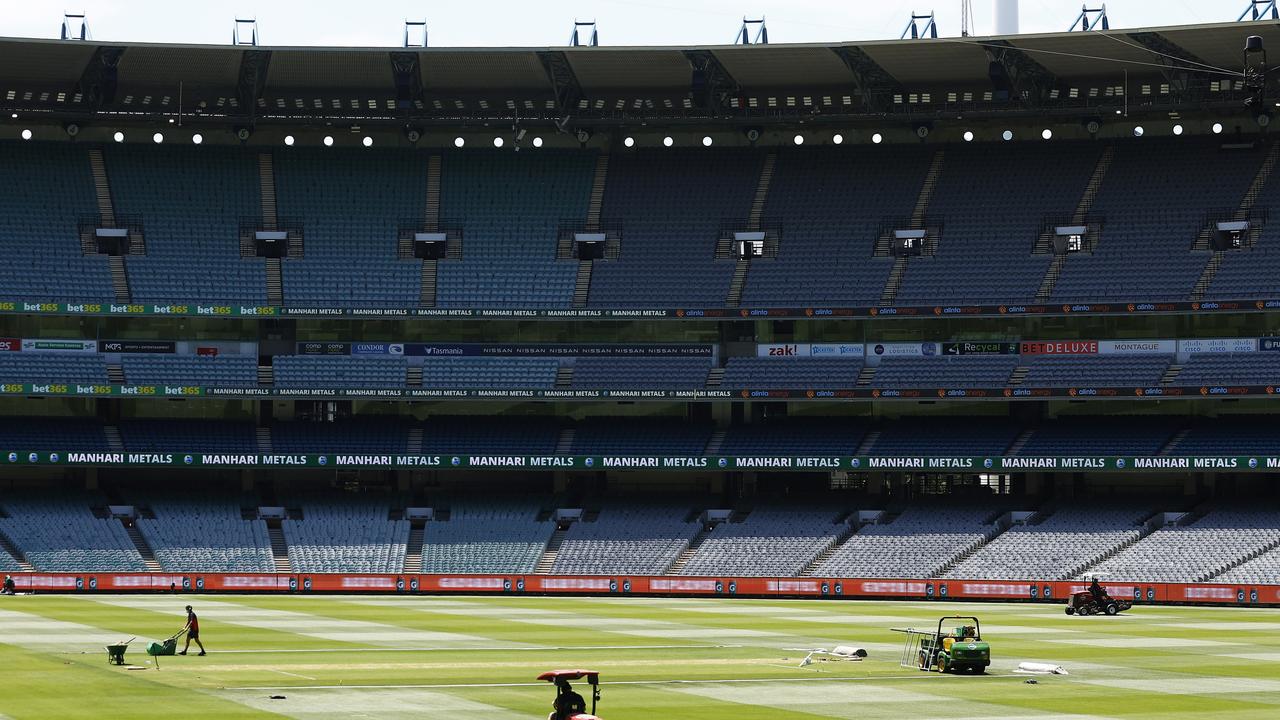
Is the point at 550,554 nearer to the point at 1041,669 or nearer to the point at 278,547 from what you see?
the point at 278,547

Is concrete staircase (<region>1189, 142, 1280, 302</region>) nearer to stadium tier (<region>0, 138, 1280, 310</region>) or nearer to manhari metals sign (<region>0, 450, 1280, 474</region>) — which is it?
stadium tier (<region>0, 138, 1280, 310</region>)

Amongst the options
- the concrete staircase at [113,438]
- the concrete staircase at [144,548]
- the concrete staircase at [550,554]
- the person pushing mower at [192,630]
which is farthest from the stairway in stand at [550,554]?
the person pushing mower at [192,630]

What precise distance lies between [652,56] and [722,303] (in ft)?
38.5

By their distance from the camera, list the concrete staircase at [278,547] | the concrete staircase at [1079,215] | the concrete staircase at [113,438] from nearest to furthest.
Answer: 1. the concrete staircase at [278,547]
2. the concrete staircase at [113,438]
3. the concrete staircase at [1079,215]

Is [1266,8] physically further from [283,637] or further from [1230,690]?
[283,637]

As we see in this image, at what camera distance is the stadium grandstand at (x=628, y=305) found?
7206cm

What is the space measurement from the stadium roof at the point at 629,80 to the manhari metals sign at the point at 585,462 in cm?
1588

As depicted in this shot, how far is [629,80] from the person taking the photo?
76.7 metres

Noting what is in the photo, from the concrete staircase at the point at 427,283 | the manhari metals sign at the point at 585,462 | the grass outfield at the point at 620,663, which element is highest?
the concrete staircase at the point at 427,283

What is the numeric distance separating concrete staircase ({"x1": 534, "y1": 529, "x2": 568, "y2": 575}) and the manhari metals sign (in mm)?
3087

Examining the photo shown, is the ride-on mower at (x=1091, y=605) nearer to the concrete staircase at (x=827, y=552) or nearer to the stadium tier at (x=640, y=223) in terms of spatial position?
the concrete staircase at (x=827, y=552)

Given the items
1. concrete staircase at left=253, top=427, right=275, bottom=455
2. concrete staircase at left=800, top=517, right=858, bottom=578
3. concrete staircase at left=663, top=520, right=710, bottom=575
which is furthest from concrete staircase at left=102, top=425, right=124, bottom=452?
concrete staircase at left=800, top=517, right=858, bottom=578

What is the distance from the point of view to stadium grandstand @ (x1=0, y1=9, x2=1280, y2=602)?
72.1m

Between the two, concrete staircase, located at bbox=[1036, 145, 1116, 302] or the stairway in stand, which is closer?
the stairway in stand
